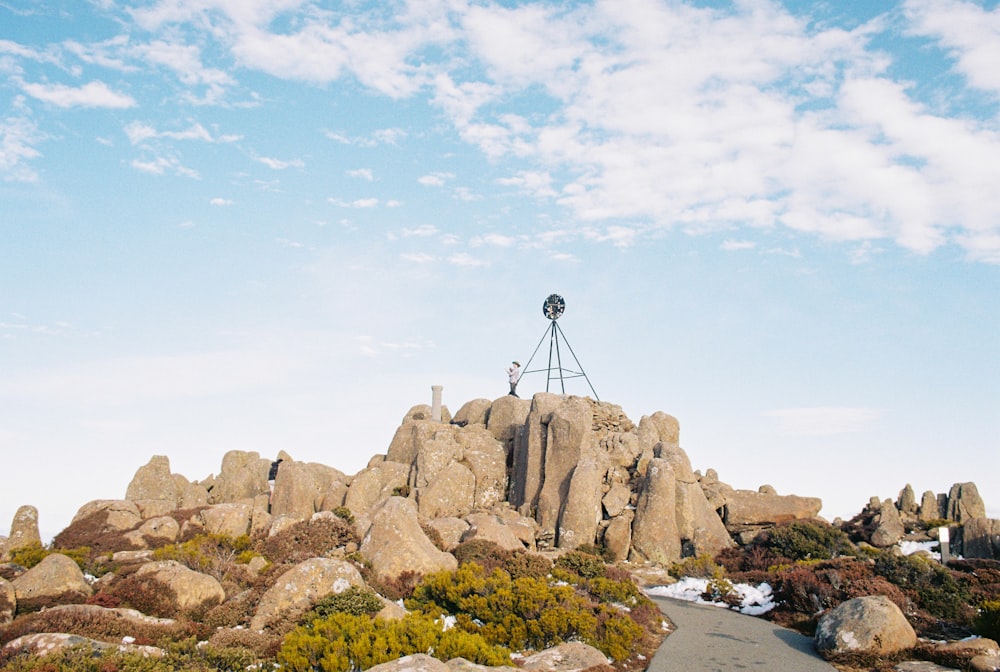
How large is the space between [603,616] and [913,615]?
7969 mm

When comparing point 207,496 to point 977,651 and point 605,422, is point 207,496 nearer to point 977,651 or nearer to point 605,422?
point 605,422

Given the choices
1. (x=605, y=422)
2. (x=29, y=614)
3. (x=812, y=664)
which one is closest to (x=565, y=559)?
(x=812, y=664)

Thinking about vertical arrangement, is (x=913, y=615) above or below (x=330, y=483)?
below

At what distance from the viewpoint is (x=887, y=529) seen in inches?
1249

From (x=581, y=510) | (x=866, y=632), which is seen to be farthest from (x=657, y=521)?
(x=866, y=632)

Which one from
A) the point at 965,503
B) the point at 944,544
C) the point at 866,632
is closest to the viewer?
the point at 866,632

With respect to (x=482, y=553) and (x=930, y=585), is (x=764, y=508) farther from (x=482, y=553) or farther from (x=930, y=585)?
(x=482, y=553)

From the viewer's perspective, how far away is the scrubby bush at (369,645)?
12258 millimetres

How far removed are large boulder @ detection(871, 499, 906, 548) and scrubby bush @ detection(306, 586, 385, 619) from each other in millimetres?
25038

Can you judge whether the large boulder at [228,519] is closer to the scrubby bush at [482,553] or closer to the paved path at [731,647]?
the scrubby bush at [482,553]

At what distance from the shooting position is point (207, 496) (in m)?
34.5

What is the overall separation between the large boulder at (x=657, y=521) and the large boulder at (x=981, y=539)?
1279 centimetres

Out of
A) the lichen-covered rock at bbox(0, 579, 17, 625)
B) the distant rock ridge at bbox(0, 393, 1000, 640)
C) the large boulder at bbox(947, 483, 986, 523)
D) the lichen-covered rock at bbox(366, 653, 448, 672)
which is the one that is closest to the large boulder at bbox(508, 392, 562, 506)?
the distant rock ridge at bbox(0, 393, 1000, 640)

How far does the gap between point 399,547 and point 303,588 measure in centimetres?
390
